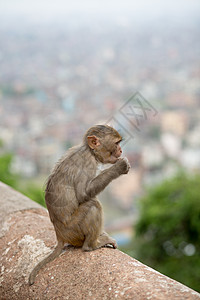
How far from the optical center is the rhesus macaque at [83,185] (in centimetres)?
289

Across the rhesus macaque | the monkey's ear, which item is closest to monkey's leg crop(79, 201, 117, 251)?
the rhesus macaque

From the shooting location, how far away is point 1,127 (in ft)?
77.5

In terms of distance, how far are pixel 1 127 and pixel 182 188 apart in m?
13.6

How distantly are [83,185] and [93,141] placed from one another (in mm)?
362

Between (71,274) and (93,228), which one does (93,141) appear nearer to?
(93,228)

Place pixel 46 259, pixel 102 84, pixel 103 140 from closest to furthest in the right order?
pixel 103 140 < pixel 46 259 < pixel 102 84

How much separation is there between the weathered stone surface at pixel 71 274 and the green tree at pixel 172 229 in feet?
29.9

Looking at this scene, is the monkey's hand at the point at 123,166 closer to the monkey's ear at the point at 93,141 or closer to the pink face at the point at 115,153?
the pink face at the point at 115,153

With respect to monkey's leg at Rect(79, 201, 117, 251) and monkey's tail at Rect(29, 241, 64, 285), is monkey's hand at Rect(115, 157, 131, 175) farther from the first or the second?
monkey's tail at Rect(29, 241, 64, 285)

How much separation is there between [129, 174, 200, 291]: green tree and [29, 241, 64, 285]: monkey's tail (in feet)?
30.4

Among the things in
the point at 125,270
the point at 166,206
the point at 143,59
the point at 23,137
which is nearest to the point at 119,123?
the point at 125,270

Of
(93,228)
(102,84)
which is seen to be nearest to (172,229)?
(93,228)

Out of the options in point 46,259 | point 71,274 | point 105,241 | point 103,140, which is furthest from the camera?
point 105,241

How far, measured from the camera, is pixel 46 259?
307 cm
